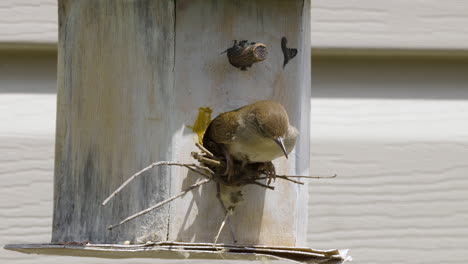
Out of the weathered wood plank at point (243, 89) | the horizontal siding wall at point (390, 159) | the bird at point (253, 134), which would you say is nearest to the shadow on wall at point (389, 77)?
the horizontal siding wall at point (390, 159)

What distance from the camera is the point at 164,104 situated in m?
3.74

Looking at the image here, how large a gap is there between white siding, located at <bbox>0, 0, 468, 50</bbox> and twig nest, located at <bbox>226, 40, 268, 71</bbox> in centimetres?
69

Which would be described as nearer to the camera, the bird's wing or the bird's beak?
the bird's beak

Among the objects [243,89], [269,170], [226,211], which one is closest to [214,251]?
[226,211]

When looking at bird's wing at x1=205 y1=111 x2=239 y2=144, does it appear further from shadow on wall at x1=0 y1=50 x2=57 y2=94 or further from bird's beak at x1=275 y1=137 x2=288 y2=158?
shadow on wall at x1=0 y1=50 x2=57 y2=94

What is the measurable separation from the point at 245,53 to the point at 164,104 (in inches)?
15.0

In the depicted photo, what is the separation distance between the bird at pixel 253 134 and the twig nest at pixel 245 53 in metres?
0.17

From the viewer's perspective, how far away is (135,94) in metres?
3.74

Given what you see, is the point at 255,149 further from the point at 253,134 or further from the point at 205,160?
the point at 205,160


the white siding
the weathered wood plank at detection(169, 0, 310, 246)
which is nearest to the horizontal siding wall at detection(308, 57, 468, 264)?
the white siding

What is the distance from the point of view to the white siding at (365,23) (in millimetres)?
4480

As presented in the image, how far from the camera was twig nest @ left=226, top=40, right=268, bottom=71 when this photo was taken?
3787 millimetres

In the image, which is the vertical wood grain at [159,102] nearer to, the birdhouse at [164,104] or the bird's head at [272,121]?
the birdhouse at [164,104]

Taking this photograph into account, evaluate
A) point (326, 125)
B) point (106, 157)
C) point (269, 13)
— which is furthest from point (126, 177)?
point (326, 125)
